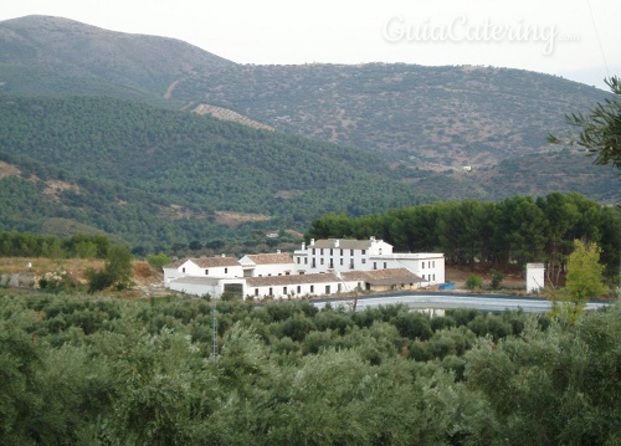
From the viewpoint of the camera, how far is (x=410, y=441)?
14.4 m

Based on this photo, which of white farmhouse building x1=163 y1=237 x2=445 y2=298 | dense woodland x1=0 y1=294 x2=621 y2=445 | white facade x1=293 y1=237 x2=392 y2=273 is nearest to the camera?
dense woodland x1=0 y1=294 x2=621 y2=445

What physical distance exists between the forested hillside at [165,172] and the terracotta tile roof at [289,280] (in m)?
35.1

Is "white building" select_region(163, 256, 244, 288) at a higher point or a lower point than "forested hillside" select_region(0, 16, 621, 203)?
lower

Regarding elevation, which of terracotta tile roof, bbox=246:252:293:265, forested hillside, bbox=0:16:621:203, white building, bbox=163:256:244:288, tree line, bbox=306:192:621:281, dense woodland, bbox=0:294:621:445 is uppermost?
forested hillside, bbox=0:16:621:203

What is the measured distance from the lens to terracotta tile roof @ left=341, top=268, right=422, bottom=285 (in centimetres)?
4866

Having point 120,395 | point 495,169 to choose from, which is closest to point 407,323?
point 120,395

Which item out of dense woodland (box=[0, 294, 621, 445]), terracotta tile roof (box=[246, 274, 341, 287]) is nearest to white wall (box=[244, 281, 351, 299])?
terracotta tile roof (box=[246, 274, 341, 287])

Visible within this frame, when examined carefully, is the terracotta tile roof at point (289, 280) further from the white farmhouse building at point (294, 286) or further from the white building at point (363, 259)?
the white building at point (363, 259)

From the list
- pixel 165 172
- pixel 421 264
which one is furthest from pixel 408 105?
pixel 421 264

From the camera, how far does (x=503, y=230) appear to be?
4931cm

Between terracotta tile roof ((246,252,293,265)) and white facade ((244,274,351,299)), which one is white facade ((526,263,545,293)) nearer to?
white facade ((244,274,351,299))

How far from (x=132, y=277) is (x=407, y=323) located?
876 inches

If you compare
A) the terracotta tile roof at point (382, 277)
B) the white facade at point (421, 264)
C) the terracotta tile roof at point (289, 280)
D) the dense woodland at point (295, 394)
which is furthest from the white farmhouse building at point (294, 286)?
the dense woodland at point (295, 394)

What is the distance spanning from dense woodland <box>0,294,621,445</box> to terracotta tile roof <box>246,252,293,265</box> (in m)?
35.5
